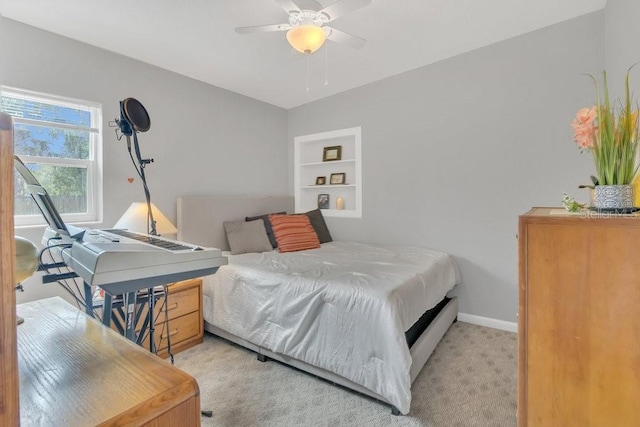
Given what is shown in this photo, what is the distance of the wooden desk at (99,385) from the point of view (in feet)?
1.73

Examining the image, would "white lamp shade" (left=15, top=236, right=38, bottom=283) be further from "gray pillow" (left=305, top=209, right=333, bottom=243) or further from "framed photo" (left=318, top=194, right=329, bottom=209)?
"framed photo" (left=318, top=194, right=329, bottom=209)

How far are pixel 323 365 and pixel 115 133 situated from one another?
2.56m

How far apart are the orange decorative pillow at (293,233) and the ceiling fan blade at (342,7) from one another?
2.08m

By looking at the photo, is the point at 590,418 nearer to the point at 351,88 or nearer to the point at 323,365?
the point at 323,365

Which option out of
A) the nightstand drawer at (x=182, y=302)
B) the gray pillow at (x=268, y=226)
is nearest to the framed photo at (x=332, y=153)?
the gray pillow at (x=268, y=226)

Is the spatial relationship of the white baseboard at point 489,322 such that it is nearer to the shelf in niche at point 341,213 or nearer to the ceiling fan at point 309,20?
the shelf in niche at point 341,213

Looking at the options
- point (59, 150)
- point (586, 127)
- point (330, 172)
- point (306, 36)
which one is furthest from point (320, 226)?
point (586, 127)

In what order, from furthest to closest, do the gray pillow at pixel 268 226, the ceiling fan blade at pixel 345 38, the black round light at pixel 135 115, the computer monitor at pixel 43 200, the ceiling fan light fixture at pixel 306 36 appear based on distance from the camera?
1. the gray pillow at pixel 268 226
2. the ceiling fan blade at pixel 345 38
3. the ceiling fan light fixture at pixel 306 36
4. the black round light at pixel 135 115
5. the computer monitor at pixel 43 200

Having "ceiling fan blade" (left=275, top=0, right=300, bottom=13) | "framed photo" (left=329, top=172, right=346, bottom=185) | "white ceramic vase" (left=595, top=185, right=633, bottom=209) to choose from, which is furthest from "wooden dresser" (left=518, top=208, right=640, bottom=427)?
"framed photo" (left=329, top=172, right=346, bottom=185)

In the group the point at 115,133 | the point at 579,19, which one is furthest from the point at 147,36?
the point at 579,19

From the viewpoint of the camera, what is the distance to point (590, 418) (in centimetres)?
96

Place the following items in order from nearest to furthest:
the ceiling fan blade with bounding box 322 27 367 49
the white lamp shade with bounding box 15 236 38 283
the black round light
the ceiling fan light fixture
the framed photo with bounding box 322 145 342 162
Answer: the white lamp shade with bounding box 15 236 38 283
the black round light
the ceiling fan light fixture
the ceiling fan blade with bounding box 322 27 367 49
the framed photo with bounding box 322 145 342 162

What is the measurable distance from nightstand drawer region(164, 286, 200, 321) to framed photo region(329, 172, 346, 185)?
7.15 ft

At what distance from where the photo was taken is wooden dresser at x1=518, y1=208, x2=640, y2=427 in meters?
0.90
